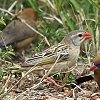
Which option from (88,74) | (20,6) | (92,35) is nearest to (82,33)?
(92,35)

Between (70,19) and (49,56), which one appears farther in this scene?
(70,19)

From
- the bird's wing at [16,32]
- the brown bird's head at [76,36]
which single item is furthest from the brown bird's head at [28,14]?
the brown bird's head at [76,36]

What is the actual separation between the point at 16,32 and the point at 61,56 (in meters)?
2.97

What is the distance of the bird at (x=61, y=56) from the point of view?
6656 mm

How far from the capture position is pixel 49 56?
6.77 m

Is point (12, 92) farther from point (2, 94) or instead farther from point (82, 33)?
point (82, 33)

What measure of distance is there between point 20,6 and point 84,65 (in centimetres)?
304

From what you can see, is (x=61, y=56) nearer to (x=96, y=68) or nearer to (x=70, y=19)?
(x=96, y=68)

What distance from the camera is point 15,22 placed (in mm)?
9469

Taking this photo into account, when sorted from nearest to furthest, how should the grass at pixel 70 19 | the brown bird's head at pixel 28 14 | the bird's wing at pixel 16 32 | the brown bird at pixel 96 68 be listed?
the brown bird at pixel 96 68, the grass at pixel 70 19, the bird's wing at pixel 16 32, the brown bird's head at pixel 28 14

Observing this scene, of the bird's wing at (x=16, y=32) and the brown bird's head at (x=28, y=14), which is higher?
the brown bird's head at (x=28, y=14)

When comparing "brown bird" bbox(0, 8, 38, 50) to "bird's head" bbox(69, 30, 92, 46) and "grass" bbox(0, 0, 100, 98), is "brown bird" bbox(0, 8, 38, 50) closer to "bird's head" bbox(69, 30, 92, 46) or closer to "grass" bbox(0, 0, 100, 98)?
"grass" bbox(0, 0, 100, 98)

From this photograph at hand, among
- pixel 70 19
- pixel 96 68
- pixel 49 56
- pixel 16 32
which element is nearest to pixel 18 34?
pixel 16 32

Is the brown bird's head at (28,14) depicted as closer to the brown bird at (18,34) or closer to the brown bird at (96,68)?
the brown bird at (18,34)
